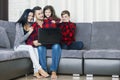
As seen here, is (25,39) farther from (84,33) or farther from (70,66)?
(84,33)

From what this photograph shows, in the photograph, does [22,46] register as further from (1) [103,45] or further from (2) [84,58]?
(1) [103,45]

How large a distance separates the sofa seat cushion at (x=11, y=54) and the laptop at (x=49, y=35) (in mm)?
269

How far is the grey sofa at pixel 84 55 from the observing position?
292cm

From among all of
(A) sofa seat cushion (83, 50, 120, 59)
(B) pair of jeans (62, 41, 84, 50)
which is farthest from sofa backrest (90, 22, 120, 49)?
(A) sofa seat cushion (83, 50, 120, 59)

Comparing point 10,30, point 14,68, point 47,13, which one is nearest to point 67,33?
point 47,13

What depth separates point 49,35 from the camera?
326cm

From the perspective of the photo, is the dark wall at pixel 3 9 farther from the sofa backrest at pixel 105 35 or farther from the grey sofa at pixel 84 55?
the sofa backrest at pixel 105 35

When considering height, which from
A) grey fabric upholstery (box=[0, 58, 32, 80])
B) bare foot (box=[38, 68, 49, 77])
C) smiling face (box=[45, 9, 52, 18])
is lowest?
bare foot (box=[38, 68, 49, 77])

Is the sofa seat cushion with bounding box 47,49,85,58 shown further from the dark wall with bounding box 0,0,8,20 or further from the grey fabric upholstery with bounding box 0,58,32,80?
the dark wall with bounding box 0,0,8,20

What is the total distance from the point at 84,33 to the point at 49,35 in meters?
0.86

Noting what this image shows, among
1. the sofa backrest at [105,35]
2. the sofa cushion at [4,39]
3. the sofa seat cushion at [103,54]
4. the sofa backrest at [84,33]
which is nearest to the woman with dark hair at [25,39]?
the sofa cushion at [4,39]

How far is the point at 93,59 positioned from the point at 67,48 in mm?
523

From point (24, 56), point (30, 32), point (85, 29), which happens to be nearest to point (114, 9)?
point (85, 29)

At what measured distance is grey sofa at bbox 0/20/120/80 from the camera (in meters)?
2.92
